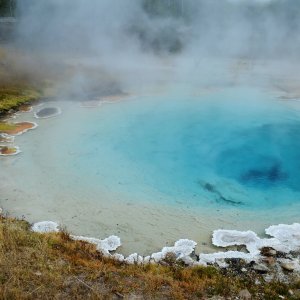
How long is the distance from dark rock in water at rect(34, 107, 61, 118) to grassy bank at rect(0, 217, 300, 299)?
12.0 metres

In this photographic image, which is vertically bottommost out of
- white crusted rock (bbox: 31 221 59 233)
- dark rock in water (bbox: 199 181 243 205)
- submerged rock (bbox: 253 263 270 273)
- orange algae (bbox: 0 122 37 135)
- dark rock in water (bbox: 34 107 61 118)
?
dark rock in water (bbox: 199 181 243 205)

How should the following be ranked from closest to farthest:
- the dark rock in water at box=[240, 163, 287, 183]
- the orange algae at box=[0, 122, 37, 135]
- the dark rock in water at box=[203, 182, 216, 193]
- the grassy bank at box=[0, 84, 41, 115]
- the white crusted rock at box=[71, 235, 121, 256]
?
the white crusted rock at box=[71, 235, 121, 256] < the dark rock in water at box=[203, 182, 216, 193] < the dark rock in water at box=[240, 163, 287, 183] < the orange algae at box=[0, 122, 37, 135] < the grassy bank at box=[0, 84, 41, 115]

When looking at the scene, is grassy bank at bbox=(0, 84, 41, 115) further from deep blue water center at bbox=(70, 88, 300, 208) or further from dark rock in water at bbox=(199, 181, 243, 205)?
dark rock in water at bbox=(199, 181, 243, 205)

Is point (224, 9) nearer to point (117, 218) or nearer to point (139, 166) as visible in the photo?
Result: point (139, 166)

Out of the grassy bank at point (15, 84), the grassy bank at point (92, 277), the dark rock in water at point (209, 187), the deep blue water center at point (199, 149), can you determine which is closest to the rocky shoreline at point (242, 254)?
the grassy bank at point (92, 277)

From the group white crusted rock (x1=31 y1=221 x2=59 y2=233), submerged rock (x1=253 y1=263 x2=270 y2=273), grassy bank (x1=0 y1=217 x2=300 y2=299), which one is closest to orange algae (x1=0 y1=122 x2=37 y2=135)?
white crusted rock (x1=31 y1=221 x2=59 y2=233)

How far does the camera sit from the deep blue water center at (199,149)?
13430 millimetres

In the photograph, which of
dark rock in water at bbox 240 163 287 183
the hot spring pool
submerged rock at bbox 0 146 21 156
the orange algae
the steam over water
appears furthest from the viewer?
the orange algae

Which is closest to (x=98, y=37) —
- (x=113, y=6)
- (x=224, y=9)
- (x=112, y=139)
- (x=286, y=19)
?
(x=113, y=6)

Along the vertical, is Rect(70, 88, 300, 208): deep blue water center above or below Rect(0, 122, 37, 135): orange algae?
below

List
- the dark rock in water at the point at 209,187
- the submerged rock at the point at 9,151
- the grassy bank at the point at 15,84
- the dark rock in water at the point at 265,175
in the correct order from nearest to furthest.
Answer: the dark rock in water at the point at 209,187 < the dark rock in water at the point at 265,175 < the submerged rock at the point at 9,151 < the grassy bank at the point at 15,84

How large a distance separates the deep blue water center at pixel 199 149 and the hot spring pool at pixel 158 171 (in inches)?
1.5

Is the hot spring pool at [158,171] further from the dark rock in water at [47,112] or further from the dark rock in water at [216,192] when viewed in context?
the dark rock in water at [47,112]

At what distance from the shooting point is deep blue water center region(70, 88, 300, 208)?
13430 millimetres
